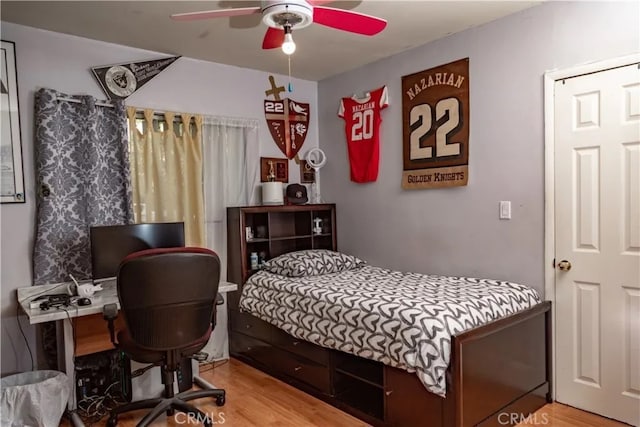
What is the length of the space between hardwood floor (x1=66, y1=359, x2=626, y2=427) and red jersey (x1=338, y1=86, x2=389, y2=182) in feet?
6.17

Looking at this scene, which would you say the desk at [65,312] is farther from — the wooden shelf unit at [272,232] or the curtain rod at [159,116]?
the curtain rod at [159,116]

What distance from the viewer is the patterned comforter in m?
2.12

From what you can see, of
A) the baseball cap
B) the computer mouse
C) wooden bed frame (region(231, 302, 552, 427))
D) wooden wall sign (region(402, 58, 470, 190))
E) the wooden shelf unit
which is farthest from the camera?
the baseball cap

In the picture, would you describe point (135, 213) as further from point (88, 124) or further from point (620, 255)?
point (620, 255)

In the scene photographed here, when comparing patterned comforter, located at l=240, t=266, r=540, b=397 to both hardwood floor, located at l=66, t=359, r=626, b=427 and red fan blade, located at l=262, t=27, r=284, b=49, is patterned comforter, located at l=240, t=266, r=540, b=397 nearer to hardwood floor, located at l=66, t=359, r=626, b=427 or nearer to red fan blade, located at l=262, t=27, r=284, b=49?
hardwood floor, located at l=66, t=359, r=626, b=427

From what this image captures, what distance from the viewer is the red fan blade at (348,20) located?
76.8 inches

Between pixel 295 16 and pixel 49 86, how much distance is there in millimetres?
2005

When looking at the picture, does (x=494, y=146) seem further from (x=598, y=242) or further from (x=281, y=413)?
(x=281, y=413)

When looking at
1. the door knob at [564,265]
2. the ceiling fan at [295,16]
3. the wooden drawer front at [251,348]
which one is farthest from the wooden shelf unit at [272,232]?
the door knob at [564,265]

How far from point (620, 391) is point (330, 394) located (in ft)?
5.38

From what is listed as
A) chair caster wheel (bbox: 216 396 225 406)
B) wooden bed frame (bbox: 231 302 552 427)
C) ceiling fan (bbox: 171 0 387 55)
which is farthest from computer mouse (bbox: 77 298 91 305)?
ceiling fan (bbox: 171 0 387 55)

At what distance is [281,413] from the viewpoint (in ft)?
8.68

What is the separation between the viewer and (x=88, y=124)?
2.99 meters

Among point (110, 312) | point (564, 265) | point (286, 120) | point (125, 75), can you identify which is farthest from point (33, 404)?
point (564, 265)
